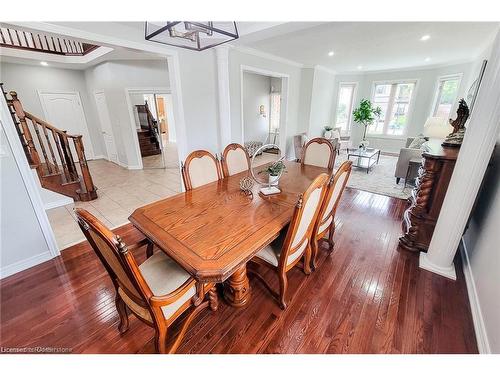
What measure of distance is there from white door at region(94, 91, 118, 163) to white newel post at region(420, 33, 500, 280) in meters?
6.50

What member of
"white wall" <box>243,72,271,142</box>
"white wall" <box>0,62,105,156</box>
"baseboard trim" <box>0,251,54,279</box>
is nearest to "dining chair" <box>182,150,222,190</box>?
"baseboard trim" <box>0,251,54,279</box>

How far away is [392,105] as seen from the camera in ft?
21.5

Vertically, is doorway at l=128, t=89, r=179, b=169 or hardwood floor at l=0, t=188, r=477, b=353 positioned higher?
doorway at l=128, t=89, r=179, b=169

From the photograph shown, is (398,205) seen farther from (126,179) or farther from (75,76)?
(75,76)

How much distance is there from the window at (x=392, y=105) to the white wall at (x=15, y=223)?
8183 millimetres

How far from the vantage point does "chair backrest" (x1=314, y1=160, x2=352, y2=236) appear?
1.61 metres

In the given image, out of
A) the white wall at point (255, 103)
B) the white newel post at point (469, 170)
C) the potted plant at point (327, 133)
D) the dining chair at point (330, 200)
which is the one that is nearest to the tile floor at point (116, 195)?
the dining chair at point (330, 200)

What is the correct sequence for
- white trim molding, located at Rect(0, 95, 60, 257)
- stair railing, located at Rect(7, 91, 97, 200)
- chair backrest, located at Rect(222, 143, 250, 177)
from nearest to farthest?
white trim molding, located at Rect(0, 95, 60, 257) → chair backrest, located at Rect(222, 143, 250, 177) → stair railing, located at Rect(7, 91, 97, 200)

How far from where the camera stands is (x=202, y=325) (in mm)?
1498

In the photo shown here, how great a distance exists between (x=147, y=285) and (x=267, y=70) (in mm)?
4534

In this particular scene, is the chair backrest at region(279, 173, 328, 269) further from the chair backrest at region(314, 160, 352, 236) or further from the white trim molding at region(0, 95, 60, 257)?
the white trim molding at region(0, 95, 60, 257)

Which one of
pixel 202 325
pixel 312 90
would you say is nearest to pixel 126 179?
pixel 202 325

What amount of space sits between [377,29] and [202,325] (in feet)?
13.5

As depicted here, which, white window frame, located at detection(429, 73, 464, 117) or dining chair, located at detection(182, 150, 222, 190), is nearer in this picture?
dining chair, located at detection(182, 150, 222, 190)
